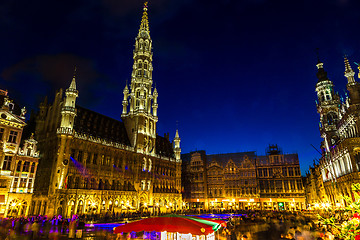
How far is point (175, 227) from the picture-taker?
34.1 feet

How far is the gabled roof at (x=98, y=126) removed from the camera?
165ft

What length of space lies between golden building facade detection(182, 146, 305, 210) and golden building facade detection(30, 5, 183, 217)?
718 centimetres

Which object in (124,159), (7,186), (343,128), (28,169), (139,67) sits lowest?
(7,186)

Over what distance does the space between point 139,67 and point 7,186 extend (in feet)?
158

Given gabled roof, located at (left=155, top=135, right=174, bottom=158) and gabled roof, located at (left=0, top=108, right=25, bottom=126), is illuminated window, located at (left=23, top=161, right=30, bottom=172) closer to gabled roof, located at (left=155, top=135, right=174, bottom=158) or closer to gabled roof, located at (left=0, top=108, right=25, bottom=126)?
gabled roof, located at (left=0, top=108, right=25, bottom=126)

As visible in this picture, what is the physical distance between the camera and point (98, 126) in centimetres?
5472

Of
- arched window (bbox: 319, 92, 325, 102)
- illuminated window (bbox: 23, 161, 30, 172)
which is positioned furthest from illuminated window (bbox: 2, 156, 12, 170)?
arched window (bbox: 319, 92, 325, 102)

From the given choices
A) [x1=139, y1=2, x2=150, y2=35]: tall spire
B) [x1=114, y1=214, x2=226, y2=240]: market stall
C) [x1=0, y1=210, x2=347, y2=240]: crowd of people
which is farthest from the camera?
[x1=139, y1=2, x2=150, y2=35]: tall spire

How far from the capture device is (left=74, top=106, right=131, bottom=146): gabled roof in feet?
165

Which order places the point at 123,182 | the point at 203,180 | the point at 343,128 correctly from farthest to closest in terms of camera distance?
the point at 203,180 < the point at 123,182 < the point at 343,128

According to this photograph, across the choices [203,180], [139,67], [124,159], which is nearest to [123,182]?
[124,159]

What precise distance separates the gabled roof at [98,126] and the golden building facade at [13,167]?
10892 millimetres

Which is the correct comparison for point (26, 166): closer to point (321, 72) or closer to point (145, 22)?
point (145, 22)

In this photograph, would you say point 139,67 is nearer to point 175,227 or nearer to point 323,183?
point 323,183
